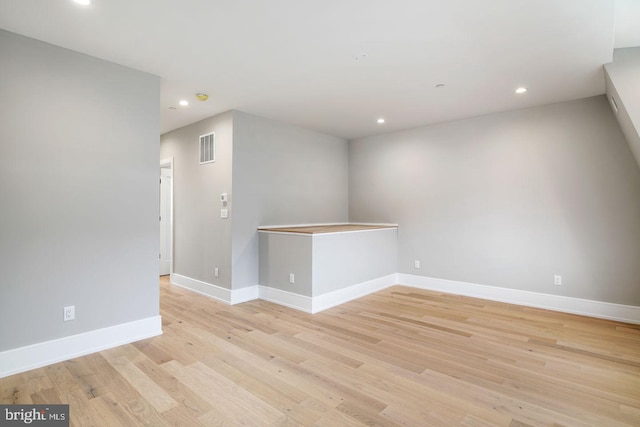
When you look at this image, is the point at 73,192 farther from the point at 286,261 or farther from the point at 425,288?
the point at 425,288

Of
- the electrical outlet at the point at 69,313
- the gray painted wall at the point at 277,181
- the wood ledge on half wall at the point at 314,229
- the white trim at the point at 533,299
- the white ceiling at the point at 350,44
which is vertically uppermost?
the white ceiling at the point at 350,44

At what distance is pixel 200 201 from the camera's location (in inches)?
186

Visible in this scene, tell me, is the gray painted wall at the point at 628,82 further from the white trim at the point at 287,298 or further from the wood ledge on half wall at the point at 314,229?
the white trim at the point at 287,298

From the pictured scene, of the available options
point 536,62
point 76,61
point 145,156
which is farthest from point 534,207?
point 76,61

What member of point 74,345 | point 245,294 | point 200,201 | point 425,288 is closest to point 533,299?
point 425,288

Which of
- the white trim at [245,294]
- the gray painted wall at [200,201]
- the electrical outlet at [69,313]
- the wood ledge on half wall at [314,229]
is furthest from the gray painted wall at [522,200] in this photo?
the electrical outlet at [69,313]

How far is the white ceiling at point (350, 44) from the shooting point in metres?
2.17

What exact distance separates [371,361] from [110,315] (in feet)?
7.79

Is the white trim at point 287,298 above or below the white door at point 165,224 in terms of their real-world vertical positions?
below

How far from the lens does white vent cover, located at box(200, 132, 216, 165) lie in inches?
178

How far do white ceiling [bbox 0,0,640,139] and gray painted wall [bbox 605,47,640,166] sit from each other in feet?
0.45

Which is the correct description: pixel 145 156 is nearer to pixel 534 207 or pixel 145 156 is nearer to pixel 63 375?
pixel 63 375

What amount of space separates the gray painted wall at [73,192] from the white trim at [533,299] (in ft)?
12.7

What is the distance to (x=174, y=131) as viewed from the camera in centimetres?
525
